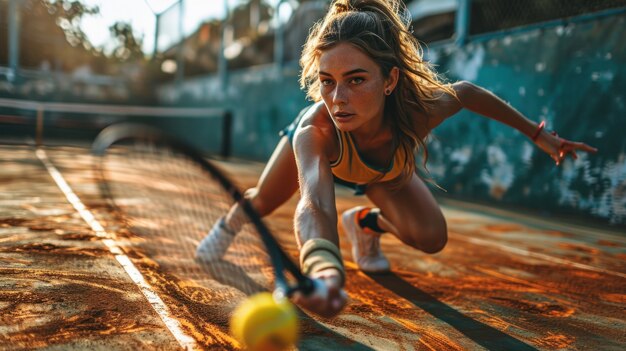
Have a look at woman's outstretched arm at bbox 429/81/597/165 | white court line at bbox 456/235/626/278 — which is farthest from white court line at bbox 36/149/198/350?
white court line at bbox 456/235/626/278

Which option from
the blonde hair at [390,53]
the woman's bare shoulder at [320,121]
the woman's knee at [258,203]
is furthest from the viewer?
the woman's knee at [258,203]

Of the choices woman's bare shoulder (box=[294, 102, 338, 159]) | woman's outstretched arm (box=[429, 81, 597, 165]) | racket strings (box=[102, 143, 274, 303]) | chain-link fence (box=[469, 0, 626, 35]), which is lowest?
racket strings (box=[102, 143, 274, 303])

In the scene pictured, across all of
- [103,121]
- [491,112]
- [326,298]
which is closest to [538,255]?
[491,112]

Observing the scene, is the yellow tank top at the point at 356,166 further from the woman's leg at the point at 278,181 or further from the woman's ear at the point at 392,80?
the woman's leg at the point at 278,181

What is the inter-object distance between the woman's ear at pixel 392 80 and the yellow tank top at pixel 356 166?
0.90ft

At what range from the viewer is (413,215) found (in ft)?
10.2

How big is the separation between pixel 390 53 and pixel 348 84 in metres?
0.29

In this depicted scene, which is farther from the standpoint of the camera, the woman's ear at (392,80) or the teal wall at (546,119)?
the teal wall at (546,119)

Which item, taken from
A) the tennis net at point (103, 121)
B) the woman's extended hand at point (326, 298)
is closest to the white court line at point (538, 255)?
the woman's extended hand at point (326, 298)

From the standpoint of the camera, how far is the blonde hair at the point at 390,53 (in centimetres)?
238

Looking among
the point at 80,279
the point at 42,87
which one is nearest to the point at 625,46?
the point at 80,279

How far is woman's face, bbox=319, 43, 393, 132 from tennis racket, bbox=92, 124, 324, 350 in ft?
1.90

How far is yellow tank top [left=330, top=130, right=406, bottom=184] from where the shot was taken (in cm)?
A: 258

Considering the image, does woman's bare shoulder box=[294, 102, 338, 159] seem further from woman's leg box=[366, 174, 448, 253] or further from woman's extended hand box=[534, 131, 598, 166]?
woman's extended hand box=[534, 131, 598, 166]
